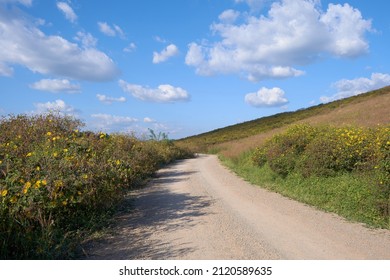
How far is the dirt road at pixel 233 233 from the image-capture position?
5.45m

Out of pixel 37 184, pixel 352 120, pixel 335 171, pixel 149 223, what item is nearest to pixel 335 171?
pixel 335 171

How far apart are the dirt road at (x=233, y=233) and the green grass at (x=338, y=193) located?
0.45m

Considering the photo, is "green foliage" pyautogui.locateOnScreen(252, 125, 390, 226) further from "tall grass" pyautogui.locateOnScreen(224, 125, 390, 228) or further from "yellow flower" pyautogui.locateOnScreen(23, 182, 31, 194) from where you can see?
"yellow flower" pyautogui.locateOnScreen(23, 182, 31, 194)

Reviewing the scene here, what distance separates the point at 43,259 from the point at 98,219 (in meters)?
2.34

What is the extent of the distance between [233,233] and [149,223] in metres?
1.91

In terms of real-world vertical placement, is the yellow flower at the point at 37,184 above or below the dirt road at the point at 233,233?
above

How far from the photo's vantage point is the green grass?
7842 millimetres

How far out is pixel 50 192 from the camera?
18.9 ft

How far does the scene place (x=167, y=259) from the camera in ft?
16.9

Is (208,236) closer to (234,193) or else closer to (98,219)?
(98,219)

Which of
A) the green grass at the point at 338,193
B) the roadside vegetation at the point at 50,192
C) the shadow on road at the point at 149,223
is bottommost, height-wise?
the green grass at the point at 338,193

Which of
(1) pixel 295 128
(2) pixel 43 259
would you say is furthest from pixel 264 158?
(2) pixel 43 259

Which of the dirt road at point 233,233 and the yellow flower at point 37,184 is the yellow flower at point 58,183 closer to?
the yellow flower at point 37,184

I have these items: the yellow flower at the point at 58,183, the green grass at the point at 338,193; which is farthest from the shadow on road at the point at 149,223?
the green grass at the point at 338,193
